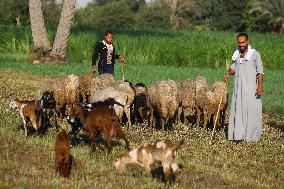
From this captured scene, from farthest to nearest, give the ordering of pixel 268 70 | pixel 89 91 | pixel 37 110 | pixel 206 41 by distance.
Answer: pixel 206 41 → pixel 268 70 → pixel 89 91 → pixel 37 110

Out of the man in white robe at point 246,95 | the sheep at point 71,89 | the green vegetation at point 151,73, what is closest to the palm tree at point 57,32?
the green vegetation at point 151,73

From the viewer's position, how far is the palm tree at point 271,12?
6066 centimetres

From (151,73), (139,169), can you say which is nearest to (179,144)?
(139,169)

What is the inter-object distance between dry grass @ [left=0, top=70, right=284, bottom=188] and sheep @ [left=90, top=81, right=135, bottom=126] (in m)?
0.52

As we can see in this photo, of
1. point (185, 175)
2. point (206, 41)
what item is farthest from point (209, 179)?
point (206, 41)

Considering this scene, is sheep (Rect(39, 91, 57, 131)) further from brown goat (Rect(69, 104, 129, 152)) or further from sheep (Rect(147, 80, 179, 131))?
sheep (Rect(147, 80, 179, 131))

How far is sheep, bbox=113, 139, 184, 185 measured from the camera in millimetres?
8352

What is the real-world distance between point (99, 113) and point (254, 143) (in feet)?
13.7

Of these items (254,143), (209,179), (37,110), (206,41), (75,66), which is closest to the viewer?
(209,179)

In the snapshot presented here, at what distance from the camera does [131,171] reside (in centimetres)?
935

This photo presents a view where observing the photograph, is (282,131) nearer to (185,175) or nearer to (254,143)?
(254,143)

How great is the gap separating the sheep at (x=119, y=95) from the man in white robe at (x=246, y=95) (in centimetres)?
221

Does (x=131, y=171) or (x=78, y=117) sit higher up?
(x=78, y=117)

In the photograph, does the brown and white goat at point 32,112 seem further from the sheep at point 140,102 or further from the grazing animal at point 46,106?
the sheep at point 140,102
